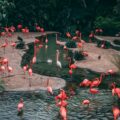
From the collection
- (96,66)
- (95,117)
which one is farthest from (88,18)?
(95,117)

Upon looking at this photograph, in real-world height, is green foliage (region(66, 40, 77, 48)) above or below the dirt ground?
above

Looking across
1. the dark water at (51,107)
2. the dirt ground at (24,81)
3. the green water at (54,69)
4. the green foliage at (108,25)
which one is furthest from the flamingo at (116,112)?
the green foliage at (108,25)

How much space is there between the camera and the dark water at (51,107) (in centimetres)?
1931

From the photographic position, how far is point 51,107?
20.6 meters

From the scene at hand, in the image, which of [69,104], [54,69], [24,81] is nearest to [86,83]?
[69,104]

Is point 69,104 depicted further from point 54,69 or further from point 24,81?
point 54,69

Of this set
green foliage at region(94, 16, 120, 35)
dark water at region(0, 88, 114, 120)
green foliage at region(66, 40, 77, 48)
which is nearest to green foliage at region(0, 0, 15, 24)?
green foliage at region(94, 16, 120, 35)

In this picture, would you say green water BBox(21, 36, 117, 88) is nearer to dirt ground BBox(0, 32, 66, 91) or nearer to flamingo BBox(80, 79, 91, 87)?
dirt ground BBox(0, 32, 66, 91)

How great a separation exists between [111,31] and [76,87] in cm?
1999

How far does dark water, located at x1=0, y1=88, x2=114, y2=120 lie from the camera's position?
1931cm

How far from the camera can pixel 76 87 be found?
79.6ft

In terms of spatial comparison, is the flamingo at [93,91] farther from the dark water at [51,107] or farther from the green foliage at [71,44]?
the green foliage at [71,44]

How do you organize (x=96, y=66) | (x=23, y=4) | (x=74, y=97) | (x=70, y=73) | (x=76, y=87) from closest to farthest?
1. (x=74, y=97)
2. (x=76, y=87)
3. (x=70, y=73)
4. (x=96, y=66)
5. (x=23, y=4)

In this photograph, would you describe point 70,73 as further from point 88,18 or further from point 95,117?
point 88,18
